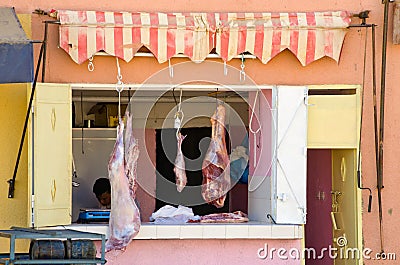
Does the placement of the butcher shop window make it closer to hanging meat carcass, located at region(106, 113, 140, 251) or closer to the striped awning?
the striped awning

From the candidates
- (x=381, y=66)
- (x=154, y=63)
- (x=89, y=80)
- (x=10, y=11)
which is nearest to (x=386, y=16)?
(x=381, y=66)

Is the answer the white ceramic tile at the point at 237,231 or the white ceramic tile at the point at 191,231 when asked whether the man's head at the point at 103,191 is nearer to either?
the white ceramic tile at the point at 191,231

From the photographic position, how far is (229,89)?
9312 mm

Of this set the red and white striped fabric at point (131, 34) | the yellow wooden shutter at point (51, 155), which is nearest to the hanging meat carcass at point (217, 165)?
the red and white striped fabric at point (131, 34)

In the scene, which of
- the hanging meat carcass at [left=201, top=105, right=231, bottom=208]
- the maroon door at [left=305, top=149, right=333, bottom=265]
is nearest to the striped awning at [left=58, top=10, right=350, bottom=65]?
the hanging meat carcass at [left=201, top=105, right=231, bottom=208]

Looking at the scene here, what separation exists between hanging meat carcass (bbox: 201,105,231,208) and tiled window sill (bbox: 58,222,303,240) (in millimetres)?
958

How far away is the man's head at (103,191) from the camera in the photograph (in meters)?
11.0

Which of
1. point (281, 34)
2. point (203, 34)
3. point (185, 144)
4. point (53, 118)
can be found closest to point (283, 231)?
point (281, 34)

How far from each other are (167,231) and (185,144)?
9.45ft

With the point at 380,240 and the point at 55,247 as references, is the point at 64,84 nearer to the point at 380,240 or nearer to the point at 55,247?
the point at 55,247

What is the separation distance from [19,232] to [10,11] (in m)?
2.30

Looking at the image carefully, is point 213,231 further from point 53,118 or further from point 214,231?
point 53,118

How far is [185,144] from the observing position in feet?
38.4

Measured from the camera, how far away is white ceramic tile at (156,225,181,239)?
8.94m
